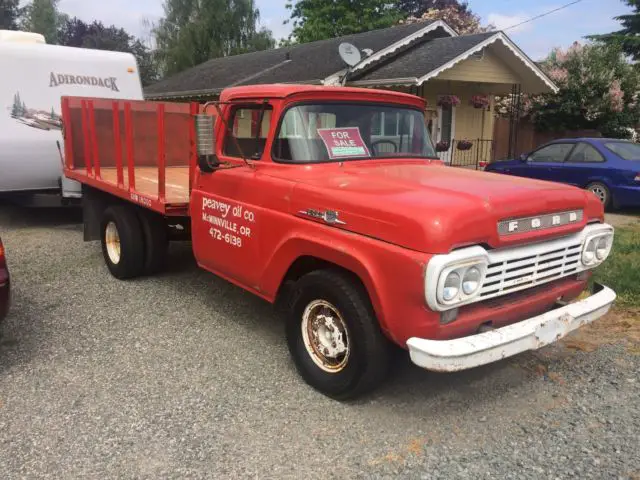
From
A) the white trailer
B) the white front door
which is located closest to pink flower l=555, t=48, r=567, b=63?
the white front door

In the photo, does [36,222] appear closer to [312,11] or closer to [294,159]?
[294,159]

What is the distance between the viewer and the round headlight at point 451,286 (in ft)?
9.65

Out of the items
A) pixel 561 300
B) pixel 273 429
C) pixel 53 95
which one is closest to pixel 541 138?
pixel 53 95

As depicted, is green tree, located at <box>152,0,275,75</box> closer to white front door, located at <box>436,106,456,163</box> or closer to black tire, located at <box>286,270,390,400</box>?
white front door, located at <box>436,106,456,163</box>

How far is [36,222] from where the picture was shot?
30.7 ft

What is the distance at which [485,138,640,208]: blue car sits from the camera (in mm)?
10148

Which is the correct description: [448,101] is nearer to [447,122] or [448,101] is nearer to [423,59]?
[447,122]

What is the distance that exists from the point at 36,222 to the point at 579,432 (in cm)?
872

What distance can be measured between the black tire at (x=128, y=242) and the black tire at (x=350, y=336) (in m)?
2.69

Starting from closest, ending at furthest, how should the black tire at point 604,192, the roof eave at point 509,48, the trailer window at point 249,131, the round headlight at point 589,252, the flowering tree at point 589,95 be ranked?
the round headlight at point 589,252 → the trailer window at point 249,131 → the black tire at point 604,192 → the roof eave at point 509,48 → the flowering tree at point 589,95

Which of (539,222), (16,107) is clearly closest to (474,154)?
(16,107)

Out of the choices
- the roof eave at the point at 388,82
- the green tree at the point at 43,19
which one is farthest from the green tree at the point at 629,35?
the green tree at the point at 43,19

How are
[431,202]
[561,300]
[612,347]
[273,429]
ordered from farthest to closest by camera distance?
1. [612,347]
2. [561,300]
3. [273,429]
4. [431,202]

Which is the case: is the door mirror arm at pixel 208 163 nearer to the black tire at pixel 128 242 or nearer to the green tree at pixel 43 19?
the black tire at pixel 128 242
